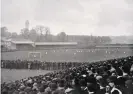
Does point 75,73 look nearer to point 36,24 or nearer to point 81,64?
point 81,64

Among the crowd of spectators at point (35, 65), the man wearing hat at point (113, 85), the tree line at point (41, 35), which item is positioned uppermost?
the tree line at point (41, 35)

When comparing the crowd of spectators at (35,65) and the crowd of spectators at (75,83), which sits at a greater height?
the crowd of spectators at (35,65)

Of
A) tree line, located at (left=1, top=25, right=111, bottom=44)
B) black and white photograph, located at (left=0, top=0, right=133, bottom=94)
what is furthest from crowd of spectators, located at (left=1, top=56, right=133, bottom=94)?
tree line, located at (left=1, top=25, right=111, bottom=44)

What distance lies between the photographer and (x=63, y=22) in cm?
205

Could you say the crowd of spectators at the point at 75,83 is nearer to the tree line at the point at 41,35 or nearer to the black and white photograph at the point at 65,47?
the black and white photograph at the point at 65,47

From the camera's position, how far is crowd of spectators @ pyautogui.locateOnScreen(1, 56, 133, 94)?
1.90m

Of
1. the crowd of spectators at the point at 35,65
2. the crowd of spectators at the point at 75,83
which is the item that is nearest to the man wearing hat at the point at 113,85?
the crowd of spectators at the point at 75,83

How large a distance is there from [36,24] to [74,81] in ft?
1.82

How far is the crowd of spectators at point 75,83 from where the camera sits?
1.90 m

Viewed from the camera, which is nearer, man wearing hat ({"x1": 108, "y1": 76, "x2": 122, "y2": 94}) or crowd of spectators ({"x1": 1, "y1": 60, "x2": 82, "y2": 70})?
man wearing hat ({"x1": 108, "y1": 76, "x2": 122, "y2": 94})

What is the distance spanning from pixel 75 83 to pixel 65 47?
0.31 metres

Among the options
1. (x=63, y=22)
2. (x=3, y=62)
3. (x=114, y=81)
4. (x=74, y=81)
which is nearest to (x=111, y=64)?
(x=114, y=81)

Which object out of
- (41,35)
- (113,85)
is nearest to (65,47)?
(41,35)

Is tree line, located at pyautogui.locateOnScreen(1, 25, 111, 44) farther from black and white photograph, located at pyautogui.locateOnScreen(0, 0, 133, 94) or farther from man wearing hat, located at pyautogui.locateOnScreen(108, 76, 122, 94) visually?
man wearing hat, located at pyautogui.locateOnScreen(108, 76, 122, 94)
